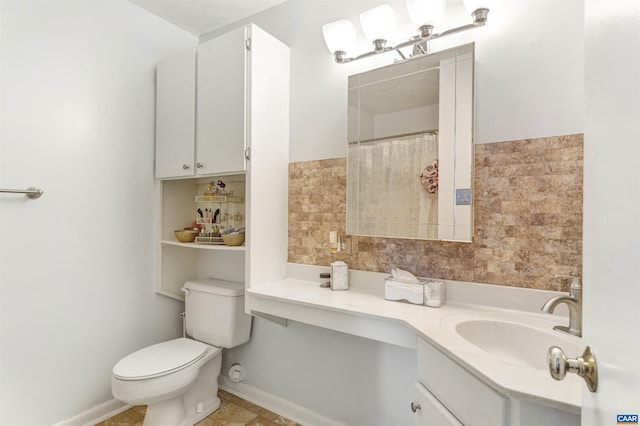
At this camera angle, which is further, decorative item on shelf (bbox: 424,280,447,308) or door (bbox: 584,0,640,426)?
decorative item on shelf (bbox: 424,280,447,308)

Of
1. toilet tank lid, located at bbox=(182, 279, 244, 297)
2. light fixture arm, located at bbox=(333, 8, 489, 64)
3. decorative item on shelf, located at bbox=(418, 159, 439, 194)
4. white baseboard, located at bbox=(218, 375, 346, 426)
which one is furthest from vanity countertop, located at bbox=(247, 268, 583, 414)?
light fixture arm, located at bbox=(333, 8, 489, 64)

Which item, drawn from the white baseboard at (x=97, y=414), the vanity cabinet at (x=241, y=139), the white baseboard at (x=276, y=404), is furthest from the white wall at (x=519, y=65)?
the white baseboard at (x=97, y=414)

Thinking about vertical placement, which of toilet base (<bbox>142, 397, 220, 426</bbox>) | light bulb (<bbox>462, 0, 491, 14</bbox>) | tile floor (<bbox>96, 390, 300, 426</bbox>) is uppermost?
light bulb (<bbox>462, 0, 491, 14</bbox>)

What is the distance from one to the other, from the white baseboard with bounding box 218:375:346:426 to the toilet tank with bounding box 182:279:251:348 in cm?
33

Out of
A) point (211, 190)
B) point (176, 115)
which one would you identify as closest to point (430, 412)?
point (211, 190)

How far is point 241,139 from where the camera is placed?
1680mm

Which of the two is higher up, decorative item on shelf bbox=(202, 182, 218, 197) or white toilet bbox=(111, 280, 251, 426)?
decorative item on shelf bbox=(202, 182, 218, 197)

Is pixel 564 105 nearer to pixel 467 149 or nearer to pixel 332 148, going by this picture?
pixel 467 149

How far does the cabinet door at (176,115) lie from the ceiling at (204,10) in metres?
0.31

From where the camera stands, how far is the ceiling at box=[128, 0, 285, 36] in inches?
77.0

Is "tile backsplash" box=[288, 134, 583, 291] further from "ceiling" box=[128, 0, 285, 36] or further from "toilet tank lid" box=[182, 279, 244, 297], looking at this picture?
"ceiling" box=[128, 0, 285, 36]

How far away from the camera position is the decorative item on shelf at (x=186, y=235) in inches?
82.0

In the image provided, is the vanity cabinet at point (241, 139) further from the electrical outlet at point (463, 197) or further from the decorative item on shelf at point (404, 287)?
the electrical outlet at point (463, 197)

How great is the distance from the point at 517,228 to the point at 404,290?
1.61 feet
